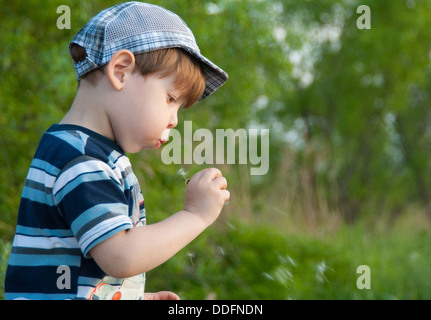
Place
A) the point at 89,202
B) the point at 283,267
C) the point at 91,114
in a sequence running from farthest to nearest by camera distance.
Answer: the point at 283,267 → the point at 91,114 → the point at 89,202

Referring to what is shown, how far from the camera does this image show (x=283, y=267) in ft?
15.3

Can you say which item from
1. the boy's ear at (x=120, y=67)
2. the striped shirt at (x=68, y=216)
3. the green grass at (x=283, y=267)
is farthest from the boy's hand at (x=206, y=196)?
the green grass at (x=283, y=267)

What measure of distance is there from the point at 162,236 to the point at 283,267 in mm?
3615

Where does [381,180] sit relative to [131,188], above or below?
above

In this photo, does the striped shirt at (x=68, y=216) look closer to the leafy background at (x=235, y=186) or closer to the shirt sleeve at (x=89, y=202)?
the shirt sleeve at (x=89, y=202)

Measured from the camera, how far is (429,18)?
12180mm

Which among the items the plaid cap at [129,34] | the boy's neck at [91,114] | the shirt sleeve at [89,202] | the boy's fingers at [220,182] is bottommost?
the shirt sleeve at [89,202]

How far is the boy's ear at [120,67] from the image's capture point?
4.24 feet

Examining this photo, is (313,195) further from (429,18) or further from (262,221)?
(429,18)

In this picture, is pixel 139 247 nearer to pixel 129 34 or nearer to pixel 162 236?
pixel 162 236

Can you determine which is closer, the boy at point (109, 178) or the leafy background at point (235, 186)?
the boy at point (109, 178)

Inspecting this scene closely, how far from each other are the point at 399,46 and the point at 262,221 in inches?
306

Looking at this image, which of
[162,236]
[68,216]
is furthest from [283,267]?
[68,216]
